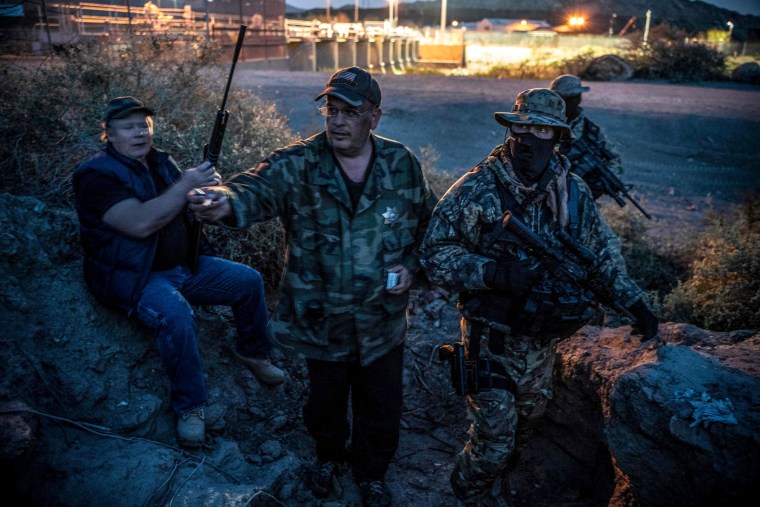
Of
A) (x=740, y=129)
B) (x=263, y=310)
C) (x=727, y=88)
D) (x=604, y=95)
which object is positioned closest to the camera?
(x=263, y=310)

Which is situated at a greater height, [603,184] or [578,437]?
[603,184]

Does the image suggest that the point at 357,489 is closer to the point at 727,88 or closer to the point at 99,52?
the point at 99,52

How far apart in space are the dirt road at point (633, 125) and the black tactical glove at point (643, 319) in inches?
247

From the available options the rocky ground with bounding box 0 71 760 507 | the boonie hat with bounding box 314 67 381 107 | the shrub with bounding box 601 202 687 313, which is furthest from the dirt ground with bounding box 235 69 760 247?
the boonie hat with bounding box 314 67 381 107

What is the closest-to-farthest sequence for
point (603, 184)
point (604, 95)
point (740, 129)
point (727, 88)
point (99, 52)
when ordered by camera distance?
point (603, 184) → point (99, 52) → point (740, 129) → point (604, 95) → point (727, 88)

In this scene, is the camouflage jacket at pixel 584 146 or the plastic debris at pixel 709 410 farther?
the camouflage jacket at pixel 584 146

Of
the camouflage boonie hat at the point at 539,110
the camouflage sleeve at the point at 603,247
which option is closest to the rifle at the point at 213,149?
the camouflage boonie hat at the point at 539,110

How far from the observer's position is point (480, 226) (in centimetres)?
281

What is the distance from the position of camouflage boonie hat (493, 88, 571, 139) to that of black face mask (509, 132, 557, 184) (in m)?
0.09

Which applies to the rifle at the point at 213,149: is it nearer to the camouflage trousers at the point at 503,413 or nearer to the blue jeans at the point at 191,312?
the blue jeans at the point at 191,312

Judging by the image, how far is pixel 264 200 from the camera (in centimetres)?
255

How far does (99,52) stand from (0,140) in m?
2.03

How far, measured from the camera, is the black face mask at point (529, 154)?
2758 millimetres

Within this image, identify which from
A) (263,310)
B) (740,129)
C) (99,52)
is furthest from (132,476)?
(740,129)
